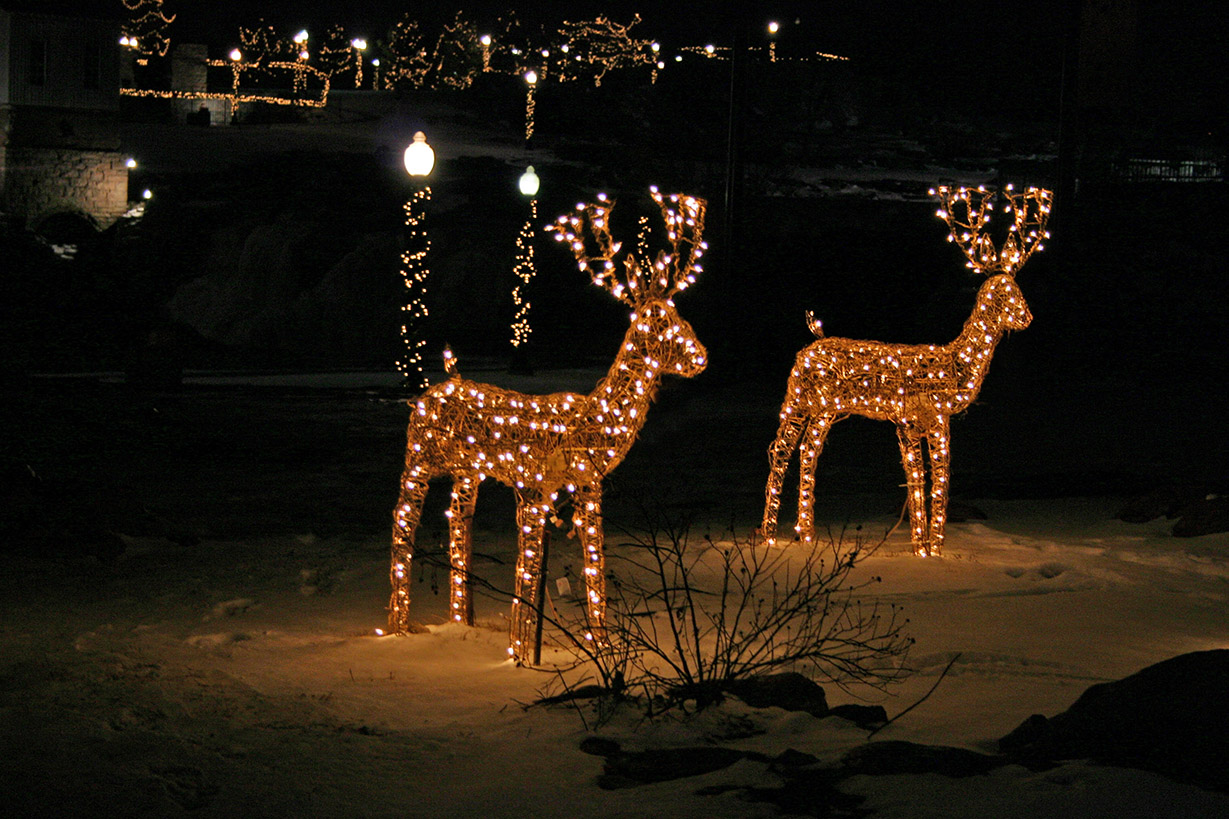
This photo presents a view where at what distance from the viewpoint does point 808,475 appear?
427 inches

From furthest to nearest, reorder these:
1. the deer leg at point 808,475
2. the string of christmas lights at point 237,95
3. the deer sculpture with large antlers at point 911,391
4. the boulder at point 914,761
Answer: the string of christmas lights at point 237,95 < the deer leg at point 808,475 < the deer sculpture with large antlers at point 911,391 < the boulder at point 914,761

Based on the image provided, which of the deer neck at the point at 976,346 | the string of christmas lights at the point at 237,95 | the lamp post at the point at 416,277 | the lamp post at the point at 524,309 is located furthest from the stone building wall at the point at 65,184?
the deer neck at the point at 976,346

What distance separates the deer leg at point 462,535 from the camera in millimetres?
7969

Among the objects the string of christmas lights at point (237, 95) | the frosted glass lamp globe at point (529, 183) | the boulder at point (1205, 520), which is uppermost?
the string of christmas lights at point (237, 95)

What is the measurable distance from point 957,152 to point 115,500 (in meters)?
37.7

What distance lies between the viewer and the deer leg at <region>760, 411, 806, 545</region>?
36.1 ft

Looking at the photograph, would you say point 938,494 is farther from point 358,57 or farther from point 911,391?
point 358,57

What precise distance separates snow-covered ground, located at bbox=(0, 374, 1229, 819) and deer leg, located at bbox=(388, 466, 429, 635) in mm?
295

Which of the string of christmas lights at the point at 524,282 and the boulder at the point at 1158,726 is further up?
the string of christmas lights at the point at 524,282

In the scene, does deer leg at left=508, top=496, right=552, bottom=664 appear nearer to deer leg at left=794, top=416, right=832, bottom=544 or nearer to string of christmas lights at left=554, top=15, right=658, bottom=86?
deer leg at left=794, top=416, right=832, bottom=544

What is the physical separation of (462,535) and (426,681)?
1.17m

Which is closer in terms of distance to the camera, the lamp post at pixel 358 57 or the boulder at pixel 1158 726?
the boulder at pixel 1158 726

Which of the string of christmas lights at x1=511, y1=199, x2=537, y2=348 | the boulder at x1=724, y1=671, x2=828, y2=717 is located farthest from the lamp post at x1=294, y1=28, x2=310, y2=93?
the boulder at x1=724, y1=671, x2=828, y2=717

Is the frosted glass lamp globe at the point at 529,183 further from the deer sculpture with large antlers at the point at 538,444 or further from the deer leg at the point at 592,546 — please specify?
the deer leg at the point at 592,546
